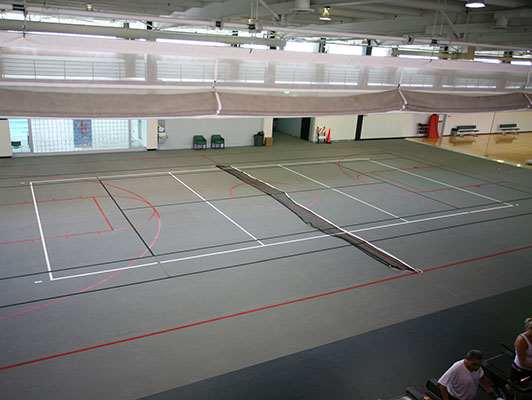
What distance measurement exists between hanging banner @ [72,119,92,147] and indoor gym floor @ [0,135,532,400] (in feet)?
9.85

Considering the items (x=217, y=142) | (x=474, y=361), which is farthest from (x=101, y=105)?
(x=217, y=142)

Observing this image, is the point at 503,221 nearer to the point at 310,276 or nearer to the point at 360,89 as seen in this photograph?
the point at 310,276

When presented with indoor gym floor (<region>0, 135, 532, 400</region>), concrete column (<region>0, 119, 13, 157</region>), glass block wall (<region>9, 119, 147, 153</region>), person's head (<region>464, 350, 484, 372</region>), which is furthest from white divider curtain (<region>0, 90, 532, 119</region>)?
concrete column (<region>0, 119, 13, 157</region>)

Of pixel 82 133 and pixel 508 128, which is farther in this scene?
pixel 508 128

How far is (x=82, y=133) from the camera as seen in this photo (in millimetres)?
19875

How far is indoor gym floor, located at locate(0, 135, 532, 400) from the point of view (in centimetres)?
658

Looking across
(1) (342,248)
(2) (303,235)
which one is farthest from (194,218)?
(1) (342,248)

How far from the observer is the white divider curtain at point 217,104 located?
5.85 m

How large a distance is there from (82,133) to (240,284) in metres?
14.1

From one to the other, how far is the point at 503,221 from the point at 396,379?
9.37 m

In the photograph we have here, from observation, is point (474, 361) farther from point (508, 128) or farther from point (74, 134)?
point (508, 128)

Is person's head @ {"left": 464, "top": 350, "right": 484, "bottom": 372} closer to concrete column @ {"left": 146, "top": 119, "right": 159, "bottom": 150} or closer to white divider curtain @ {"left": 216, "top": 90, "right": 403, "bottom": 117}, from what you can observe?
white divider curtain @ {"left": 216, "top": 90, "right": 403, "bottom": 117}

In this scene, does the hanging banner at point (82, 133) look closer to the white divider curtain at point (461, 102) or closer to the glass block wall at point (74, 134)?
the glass block wall at point (74, 134)

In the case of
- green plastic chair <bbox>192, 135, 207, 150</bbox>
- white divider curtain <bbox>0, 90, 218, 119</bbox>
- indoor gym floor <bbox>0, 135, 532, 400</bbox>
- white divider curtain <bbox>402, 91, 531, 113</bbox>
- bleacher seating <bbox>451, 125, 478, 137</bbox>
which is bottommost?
indoor gym floor <bbox>0, 135, 532, 400</bbox>
